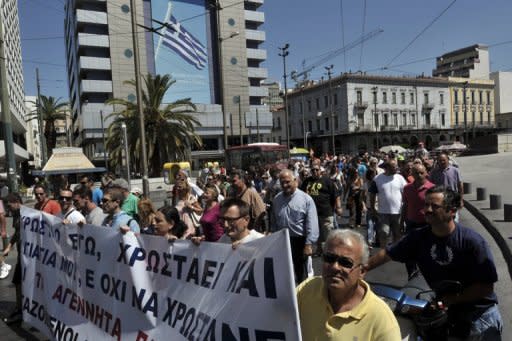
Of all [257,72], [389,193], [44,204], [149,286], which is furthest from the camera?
[257,72]

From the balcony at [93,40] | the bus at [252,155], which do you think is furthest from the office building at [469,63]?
the bus at [252,155]

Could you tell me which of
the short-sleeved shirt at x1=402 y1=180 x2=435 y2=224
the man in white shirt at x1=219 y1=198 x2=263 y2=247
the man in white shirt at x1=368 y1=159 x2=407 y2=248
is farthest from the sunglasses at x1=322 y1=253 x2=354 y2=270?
the man in white shirt at x1=368 y1=159 x2=407 y2=248

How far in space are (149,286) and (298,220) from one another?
223 cm

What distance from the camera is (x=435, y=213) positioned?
9.11 ft

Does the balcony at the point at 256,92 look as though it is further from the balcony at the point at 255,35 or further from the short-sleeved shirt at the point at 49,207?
the short-sleeved shirt at the point at 49,207

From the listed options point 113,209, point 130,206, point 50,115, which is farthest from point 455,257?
point 50,115

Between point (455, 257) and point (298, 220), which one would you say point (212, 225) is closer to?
point (298, 220)

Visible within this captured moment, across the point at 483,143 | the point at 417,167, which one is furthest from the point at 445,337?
the point at 483,143

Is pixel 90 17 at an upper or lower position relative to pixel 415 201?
upper

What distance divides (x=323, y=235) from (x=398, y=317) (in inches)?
169

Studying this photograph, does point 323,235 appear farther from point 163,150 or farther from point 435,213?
point 163,150

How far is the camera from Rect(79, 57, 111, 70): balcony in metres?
52.7

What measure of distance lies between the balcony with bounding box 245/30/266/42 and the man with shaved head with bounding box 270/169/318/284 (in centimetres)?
6206

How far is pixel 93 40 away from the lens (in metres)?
53.3
